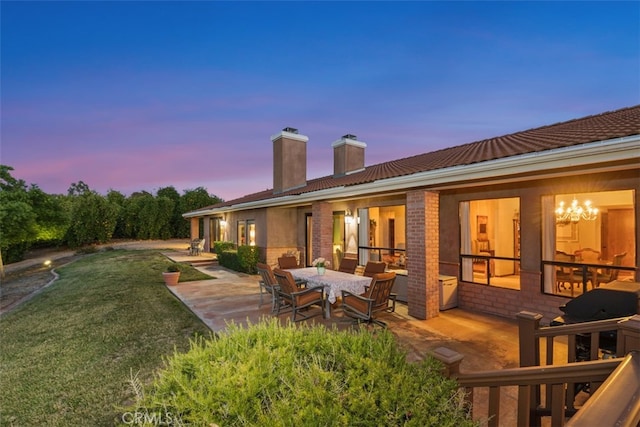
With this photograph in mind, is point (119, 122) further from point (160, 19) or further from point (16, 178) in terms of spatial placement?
point (16, 178)

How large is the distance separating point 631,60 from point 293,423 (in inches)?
698

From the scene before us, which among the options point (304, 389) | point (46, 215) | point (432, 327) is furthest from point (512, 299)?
point (46, 215)

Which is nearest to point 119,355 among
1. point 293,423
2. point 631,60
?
point 293,423

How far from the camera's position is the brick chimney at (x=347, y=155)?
1397cm

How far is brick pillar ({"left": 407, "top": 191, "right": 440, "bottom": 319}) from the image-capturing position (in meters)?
6.49

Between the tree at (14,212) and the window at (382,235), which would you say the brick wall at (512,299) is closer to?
the window at (382,235)

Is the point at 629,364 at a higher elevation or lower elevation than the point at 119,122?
lower

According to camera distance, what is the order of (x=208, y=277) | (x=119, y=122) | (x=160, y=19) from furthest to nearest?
(x=119, y=122), (x=208, y=277), (x=160, y=19)

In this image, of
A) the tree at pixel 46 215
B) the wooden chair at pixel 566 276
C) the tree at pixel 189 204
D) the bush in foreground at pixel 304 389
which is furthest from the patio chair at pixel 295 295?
the tree at pixel 189 204

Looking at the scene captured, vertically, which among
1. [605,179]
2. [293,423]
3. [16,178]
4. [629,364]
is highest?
[16,178]

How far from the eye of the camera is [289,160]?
14258mm

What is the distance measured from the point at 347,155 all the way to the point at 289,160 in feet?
8.91

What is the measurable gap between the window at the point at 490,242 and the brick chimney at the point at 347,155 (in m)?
6.16

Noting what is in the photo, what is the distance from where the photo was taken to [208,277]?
1190 cm
